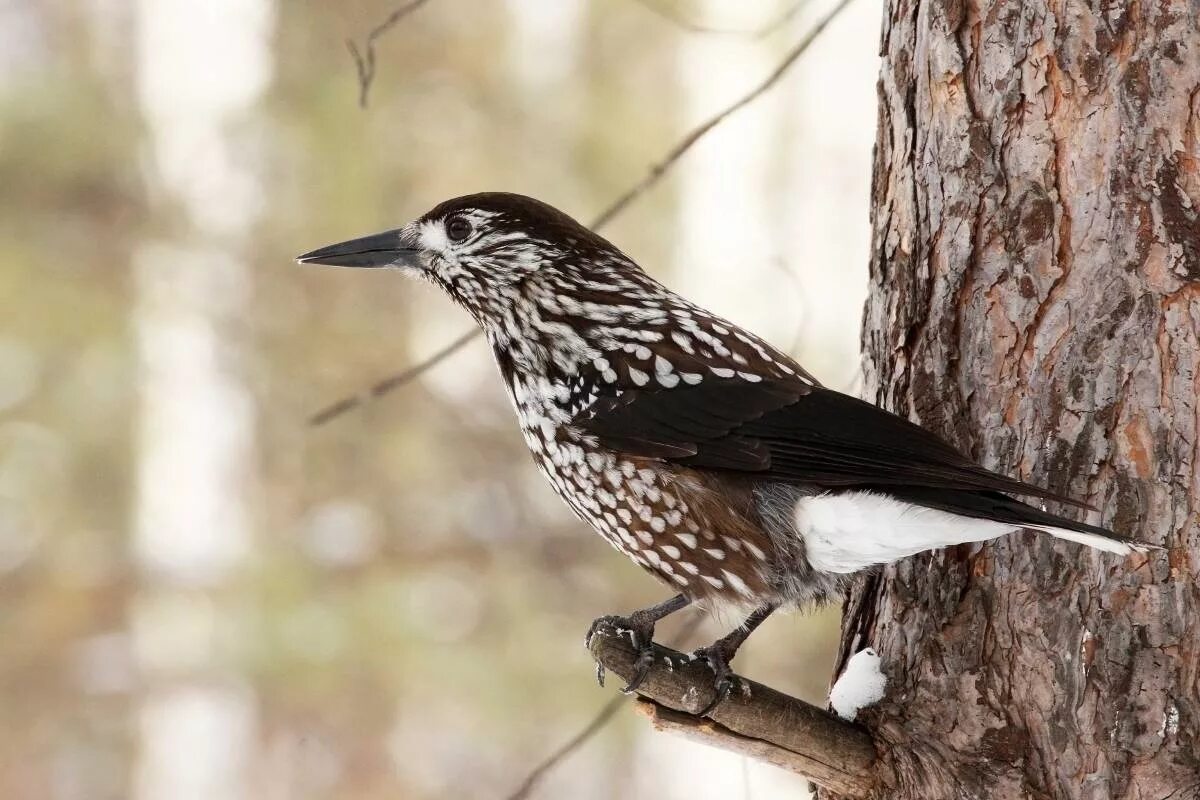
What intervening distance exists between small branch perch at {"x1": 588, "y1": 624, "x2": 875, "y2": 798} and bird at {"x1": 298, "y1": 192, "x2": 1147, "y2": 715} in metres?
0.04

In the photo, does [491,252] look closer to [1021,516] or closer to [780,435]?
[780,435]

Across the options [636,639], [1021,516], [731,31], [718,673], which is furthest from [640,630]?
[731,31]

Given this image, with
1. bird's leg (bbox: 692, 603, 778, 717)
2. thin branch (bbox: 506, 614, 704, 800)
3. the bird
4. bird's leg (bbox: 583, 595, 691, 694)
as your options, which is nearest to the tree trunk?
the bird

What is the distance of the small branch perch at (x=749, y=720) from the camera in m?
2.46

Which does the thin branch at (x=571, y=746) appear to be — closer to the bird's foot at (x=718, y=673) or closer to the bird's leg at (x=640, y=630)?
the bird's leg at (x=640, y=630)

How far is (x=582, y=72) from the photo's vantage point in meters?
10.1

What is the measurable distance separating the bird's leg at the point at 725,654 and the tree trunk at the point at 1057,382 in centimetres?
30

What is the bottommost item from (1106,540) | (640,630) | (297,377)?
(1106,540)

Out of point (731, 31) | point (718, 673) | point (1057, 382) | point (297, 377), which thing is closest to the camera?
point (1057, 382)

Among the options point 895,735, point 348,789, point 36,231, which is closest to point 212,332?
point 36,231

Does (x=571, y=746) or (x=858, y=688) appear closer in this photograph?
(x=858, y=688)

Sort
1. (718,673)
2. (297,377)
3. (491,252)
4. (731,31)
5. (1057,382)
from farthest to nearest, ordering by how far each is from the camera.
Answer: (297,377)
(491,252)
(731,31)
(718,673)
(1057,382)

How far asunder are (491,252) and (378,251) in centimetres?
30

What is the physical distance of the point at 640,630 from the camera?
270cm
